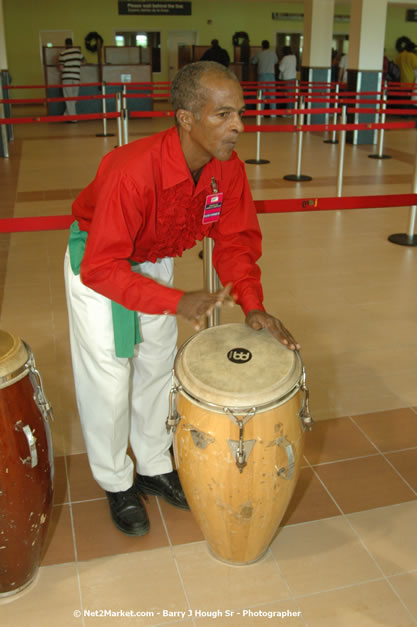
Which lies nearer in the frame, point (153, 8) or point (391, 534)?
point (391, 534)

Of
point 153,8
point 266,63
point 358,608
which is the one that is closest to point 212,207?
point 358,608

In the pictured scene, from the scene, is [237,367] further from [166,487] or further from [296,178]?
[296,178]

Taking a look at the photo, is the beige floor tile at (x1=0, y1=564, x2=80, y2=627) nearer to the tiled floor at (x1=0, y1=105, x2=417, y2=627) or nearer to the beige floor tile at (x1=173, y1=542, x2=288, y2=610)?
the tiled floor at (x1=0, y1=105, x2=417, y2=627)

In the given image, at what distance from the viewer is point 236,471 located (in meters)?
1.72

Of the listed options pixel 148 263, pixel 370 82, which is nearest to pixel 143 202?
pixel 148 263

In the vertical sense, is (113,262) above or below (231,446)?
above

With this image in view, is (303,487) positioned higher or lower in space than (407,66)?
lower

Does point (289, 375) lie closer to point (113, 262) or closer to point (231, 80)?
point (113, 262)

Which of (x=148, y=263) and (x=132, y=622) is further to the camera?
(x=148, y=263)

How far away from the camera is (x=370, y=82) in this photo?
35.1ft

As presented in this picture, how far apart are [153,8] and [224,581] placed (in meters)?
18.7

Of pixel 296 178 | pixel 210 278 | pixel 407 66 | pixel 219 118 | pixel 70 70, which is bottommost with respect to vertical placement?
pixel 296 178

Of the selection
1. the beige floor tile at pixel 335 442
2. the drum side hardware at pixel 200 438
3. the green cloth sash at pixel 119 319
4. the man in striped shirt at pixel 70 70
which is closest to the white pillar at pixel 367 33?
the man in striped shirt at pixel 70 70

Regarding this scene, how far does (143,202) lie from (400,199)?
2266mm
